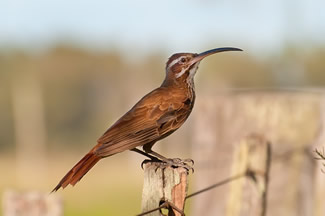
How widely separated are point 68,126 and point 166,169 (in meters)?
47.9

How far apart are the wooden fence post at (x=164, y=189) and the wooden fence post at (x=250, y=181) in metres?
1.45

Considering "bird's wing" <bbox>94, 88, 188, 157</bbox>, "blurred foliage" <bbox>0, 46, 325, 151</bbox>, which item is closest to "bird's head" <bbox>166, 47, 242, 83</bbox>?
"bird's wing" <bbox>94, 88, 188, 157</bbox>

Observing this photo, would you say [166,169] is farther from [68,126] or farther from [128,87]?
[128,87]

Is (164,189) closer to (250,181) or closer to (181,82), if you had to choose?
(250,181)

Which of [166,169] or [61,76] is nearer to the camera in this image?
[166,169]

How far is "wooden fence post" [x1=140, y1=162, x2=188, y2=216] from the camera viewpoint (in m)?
4.56

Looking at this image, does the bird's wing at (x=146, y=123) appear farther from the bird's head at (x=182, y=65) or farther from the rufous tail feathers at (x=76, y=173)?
the bird's head at (x=182, y=65)

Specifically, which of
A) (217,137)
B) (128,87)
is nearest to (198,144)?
(217,137)

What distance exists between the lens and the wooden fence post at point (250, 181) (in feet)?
19.8

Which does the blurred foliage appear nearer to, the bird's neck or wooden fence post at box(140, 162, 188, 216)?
the bird's neck

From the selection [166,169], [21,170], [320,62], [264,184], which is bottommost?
[21,170]

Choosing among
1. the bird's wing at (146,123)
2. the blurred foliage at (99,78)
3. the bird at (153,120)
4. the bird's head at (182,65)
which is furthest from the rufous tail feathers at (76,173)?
the blurred foliage at (99,78)

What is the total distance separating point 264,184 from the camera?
6180mm

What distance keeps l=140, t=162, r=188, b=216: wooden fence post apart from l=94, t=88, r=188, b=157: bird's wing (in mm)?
1251
